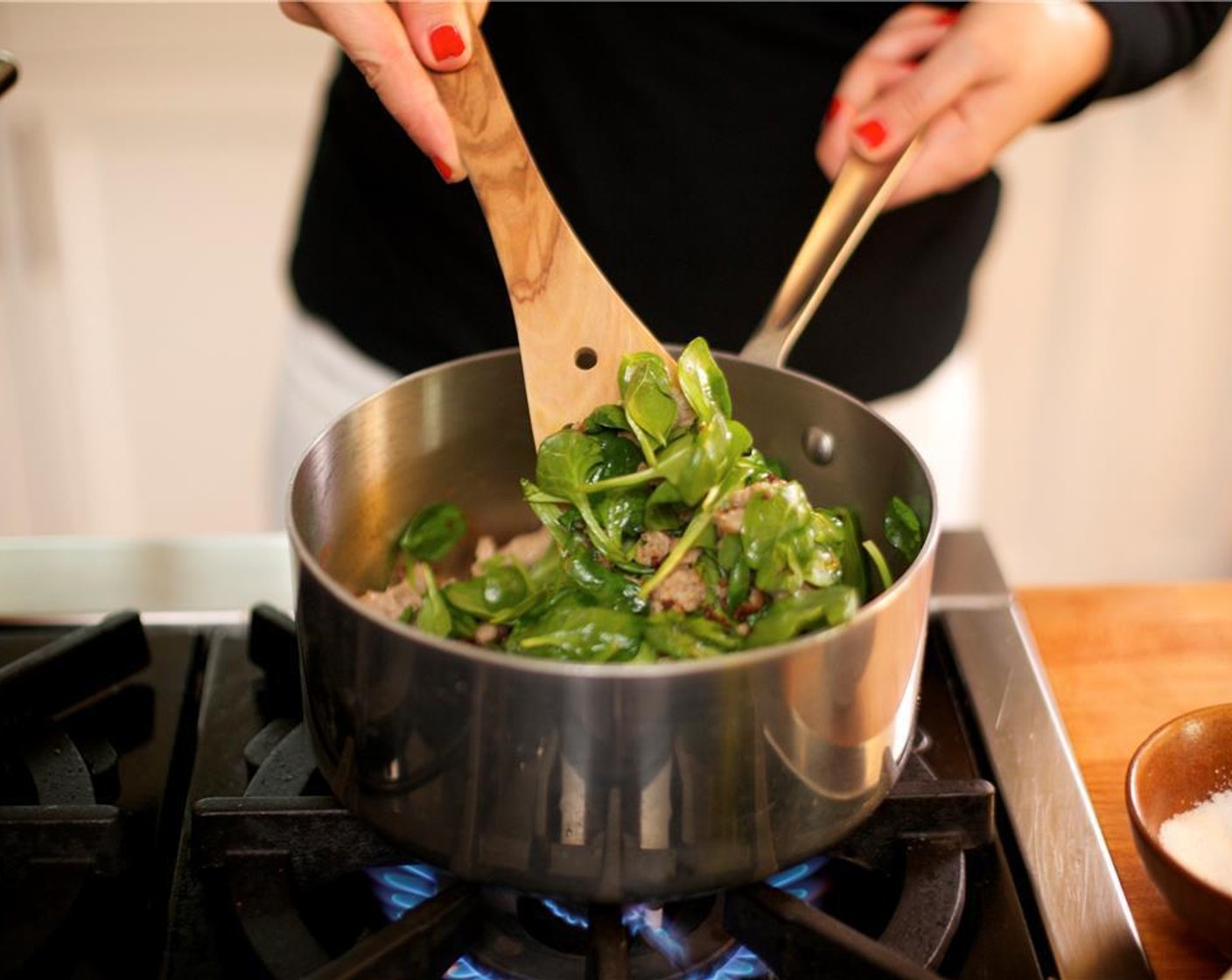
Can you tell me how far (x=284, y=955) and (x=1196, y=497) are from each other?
6.52 ft

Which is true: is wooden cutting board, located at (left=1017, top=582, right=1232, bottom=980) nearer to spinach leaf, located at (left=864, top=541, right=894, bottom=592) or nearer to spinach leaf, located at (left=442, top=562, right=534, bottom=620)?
spinach leaf, located at (left=864, top=541, right=894, bottom=592)

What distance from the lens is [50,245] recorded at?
1.95 meters

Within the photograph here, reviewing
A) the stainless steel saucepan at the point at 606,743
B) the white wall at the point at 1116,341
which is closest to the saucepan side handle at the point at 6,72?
the stainless steel saucepan at the point at 606,743

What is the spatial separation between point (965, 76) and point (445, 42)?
40 cm

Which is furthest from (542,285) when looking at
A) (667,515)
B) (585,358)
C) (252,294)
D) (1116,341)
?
(1116,341)

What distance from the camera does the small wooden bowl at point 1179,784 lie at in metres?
0.59

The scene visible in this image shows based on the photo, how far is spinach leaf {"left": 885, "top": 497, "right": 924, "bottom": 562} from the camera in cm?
71

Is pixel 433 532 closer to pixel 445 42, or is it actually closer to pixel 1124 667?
pixel 445 42

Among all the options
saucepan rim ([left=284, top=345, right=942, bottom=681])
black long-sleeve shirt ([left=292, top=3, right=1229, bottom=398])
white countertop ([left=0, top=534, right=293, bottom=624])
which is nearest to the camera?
saucepan rim ([left=284, top=345, right=942, bottom=681])

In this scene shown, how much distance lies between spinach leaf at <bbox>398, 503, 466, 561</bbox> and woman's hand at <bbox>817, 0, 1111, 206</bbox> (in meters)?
0.37

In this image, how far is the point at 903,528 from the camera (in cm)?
73

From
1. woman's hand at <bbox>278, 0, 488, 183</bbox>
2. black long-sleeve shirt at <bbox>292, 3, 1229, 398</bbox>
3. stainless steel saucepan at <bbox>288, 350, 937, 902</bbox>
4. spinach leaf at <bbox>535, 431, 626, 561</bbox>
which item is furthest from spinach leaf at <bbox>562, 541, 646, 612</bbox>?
black long-sleeve shirt at <bbox>292, 3, 1229, 398</bbox>

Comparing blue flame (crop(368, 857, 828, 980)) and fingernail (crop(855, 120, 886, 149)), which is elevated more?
fingernail (crop(855, 120, 886, 149))

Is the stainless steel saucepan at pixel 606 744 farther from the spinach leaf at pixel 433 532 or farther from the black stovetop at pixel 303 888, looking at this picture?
the spinach leaf at pixel 433 532
